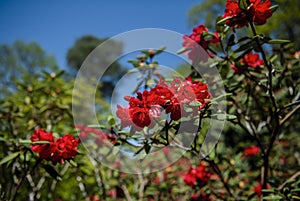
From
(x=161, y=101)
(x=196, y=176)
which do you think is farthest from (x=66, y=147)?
(x=196, y=176)

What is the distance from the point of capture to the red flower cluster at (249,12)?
124 cm

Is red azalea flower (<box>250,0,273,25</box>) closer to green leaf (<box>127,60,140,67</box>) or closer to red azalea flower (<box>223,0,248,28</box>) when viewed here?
red azalea flower (<box>223,0,248,28</box>)

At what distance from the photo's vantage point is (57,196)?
3658mm

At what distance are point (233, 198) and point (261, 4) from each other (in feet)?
4.48

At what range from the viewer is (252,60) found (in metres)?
1.75

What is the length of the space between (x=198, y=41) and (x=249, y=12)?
0.39 metres

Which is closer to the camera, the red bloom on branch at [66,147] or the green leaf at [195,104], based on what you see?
the green leaf at [195,104]

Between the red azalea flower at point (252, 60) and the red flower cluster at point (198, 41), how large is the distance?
0.30 meters

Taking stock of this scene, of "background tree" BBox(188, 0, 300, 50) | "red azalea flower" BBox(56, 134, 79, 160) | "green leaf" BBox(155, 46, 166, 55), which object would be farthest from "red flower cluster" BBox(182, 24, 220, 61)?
"background tree" BBox(188, 0, 300, 50)

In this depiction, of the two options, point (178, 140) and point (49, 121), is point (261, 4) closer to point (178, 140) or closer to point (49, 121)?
point (178, 140)

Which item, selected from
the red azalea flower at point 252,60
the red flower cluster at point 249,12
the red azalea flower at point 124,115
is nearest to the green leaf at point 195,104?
the red azalea flower at point 124,115

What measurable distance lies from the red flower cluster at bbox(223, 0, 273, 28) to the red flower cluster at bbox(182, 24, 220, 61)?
0.77 feet

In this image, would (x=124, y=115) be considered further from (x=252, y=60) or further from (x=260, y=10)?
(x=252, y=60)

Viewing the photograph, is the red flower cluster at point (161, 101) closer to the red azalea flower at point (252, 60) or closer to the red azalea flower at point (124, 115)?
the red azalea flower at point (124, 115)
